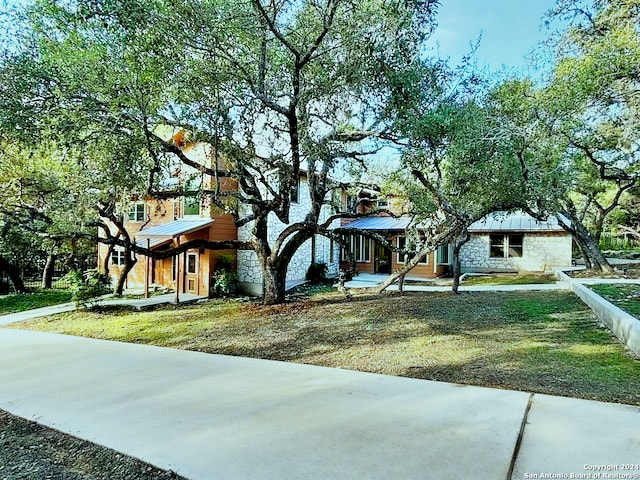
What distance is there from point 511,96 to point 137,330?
367 inches

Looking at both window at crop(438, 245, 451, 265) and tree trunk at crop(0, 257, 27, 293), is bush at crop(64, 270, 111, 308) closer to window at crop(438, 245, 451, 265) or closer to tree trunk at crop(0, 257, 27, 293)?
tree trunk at crop(0, 257, 27, 293)

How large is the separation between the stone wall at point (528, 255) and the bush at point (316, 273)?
7697 millimetres

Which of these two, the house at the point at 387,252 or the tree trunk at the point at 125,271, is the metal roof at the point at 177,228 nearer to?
the tree trunk at the point at 125,271

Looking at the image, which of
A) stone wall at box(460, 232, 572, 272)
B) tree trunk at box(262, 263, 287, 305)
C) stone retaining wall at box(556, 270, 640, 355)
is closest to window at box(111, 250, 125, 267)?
tree trunk at box(262, 263, 287, 305)

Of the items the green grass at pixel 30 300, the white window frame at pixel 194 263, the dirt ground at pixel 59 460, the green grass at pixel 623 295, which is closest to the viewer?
the dirt ground at pixel 59 460

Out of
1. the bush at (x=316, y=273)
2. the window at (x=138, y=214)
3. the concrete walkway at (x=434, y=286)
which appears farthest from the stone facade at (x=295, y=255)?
the window at (x=138, y=214)

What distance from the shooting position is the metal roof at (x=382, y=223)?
19791 millimetres

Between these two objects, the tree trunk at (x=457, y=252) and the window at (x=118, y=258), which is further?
the window at (x=118, y=258)

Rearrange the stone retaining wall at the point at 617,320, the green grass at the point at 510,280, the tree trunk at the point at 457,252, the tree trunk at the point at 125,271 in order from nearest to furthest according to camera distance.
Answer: the stone retaining wall at the point at 617,320 < the tree trunk at the point at 457,252 < the tree trunk at the point at 125,271 < the green grass at the point at 510,280

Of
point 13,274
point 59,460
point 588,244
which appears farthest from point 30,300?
point 588,244

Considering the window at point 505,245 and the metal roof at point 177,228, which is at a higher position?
the metal roof at point 177,228

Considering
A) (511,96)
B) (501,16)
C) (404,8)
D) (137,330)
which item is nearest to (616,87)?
(511,96)

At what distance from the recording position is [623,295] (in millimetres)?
9336

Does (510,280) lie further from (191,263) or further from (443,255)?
(191,263)
